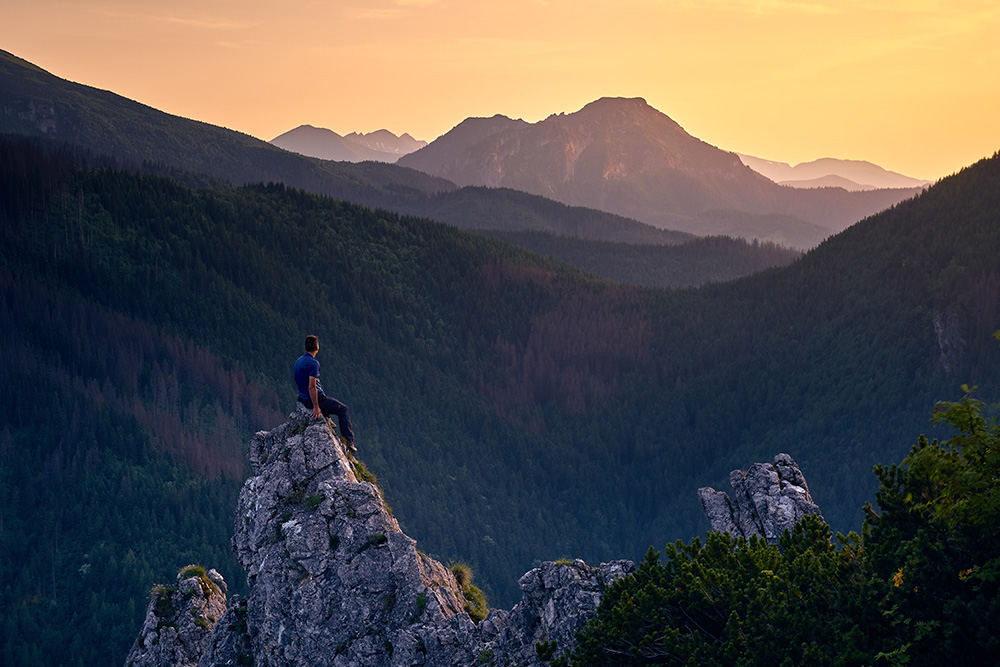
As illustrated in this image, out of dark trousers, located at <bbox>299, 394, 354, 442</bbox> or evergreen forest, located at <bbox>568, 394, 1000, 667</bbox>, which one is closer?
evergreen forest, located at <bbox>568, 394, 1000, 667</bbox>

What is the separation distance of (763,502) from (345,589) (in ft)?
75.5

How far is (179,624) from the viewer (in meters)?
43.8

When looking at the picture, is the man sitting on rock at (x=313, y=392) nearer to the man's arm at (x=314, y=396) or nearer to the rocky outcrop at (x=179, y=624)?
the man's arm at (x=314, y=396)

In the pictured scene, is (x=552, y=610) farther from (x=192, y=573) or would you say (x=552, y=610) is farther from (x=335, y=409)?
(x=192, y=573)

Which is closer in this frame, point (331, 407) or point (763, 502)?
point (331, 407)

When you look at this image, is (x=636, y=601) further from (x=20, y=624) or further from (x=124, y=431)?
(x=124, y=431)

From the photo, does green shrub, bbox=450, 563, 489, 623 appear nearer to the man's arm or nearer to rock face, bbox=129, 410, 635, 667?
rock face, bbox=129, 410, 635, 667

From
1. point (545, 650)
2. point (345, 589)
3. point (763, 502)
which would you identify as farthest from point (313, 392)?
point (763, 502)

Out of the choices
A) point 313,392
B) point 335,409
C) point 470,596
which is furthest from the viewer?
point 470,596

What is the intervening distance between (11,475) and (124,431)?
946 inches

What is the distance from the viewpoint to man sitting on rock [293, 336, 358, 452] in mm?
35594

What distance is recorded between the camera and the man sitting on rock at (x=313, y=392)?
3559 centimetres

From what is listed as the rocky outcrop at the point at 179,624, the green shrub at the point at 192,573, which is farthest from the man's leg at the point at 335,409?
the green shrub at the point at 192,573

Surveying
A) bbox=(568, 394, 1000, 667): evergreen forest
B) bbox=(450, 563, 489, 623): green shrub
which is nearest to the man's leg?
bbox=(450, 563, 489, 623): green shrub
